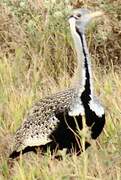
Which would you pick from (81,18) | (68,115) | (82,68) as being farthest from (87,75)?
(81,18)

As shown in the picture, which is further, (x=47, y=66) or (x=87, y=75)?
(x=47, y=66)

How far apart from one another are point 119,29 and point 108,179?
2763 millimetres

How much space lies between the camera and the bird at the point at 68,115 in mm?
4297

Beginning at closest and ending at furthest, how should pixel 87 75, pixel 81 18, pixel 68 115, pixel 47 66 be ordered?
1. pixel 68 115
2. pixel 87 75
3. pixel 81 18
4. pixel 47 66

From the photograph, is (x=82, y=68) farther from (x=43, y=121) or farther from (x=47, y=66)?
(x=47, y=66)

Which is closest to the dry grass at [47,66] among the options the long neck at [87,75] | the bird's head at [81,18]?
the long neck at [87,75]

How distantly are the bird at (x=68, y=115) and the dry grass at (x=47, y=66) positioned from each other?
3.9 inches

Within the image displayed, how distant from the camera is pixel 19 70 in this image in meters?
6.03

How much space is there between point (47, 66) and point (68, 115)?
189 cm

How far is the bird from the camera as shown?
430 cm

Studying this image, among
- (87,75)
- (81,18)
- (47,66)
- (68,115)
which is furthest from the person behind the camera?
(47,66)

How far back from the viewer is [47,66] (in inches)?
243

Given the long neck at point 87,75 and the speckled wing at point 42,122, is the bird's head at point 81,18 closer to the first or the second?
the long neck at point 87,75

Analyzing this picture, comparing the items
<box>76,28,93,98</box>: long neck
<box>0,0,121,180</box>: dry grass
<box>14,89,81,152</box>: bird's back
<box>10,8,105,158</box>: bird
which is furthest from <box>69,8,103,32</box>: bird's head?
<box>0,0,121,180</box>: dry grass
